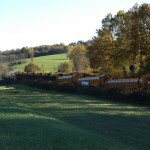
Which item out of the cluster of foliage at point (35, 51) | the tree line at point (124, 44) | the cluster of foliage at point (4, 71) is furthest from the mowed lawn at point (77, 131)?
the cluster of foliage at point (35, 51)

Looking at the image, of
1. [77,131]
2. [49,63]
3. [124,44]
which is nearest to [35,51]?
[49,63]

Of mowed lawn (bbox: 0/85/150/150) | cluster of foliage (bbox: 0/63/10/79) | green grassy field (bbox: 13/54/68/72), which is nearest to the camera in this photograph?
mowed lawn (bbox: 0/85/150/150)

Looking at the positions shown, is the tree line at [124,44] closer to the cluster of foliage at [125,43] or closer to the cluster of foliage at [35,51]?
the cluster of foliage at [125,43]

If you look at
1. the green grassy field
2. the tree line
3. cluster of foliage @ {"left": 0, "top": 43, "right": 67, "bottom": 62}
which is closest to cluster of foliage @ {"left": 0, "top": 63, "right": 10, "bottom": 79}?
the green grassy field

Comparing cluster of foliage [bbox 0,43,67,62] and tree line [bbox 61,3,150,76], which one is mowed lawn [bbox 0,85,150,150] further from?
cluster of foliage [bbox 0,43,67,62]

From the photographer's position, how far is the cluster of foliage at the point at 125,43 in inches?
2060

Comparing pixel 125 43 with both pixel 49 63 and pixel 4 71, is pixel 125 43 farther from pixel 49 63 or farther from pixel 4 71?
pixel 49 63

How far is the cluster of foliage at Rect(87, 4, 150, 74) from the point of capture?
52.3 metres

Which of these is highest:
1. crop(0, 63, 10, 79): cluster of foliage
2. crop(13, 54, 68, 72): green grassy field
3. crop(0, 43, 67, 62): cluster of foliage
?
crop(0, 43, 67, 62): cluster of foliage

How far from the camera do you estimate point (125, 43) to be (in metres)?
53.6

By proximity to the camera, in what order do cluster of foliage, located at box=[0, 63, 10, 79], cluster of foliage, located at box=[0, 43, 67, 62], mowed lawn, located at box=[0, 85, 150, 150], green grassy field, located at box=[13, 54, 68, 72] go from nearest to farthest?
mowed lawn, located at box=[0, 85, 150, 150], cluster of foliage, located at box=[0, 63, 10, 79], green grassy field, located at box=[13, 54, 68, 72], cluster of foliage, located at box=[0, 43, 67, 62]

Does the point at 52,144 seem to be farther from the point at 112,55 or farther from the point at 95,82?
the point at 112,55

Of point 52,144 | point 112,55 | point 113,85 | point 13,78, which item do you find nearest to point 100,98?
point 113,85

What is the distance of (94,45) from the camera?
192ft
